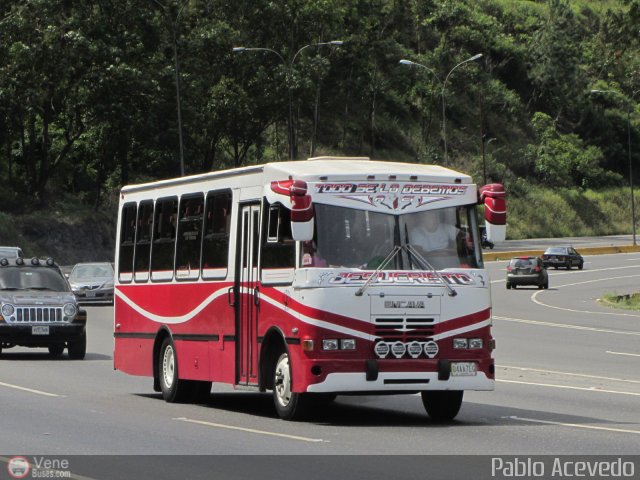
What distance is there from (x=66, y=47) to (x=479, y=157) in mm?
43985

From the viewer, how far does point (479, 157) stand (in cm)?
10156

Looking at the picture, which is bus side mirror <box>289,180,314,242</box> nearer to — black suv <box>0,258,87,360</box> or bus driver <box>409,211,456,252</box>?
bus driver <box>409,211,456,252</box>

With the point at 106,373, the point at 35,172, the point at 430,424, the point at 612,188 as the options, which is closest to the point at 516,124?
the point at 612,188

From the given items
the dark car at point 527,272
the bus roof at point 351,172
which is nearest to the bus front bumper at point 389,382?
the bus roof at point 351,172

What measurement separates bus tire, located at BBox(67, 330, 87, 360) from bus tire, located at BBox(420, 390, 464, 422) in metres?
11.3

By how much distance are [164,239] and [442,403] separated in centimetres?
495

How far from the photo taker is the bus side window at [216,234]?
17047 mm

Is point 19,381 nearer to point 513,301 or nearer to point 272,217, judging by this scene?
point 272,217

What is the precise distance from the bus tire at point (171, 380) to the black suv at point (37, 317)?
7404mm

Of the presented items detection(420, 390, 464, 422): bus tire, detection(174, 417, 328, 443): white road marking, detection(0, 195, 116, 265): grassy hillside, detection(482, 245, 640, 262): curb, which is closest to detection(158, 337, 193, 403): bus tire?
detection(174, 417, 328, 443): white road marking

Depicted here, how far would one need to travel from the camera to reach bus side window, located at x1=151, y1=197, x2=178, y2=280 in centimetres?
1872

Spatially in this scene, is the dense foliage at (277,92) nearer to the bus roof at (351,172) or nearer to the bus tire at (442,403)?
the bus roof at (351,172)

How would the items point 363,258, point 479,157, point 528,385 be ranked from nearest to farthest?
point 363,258, point 528,385, point 479,157
